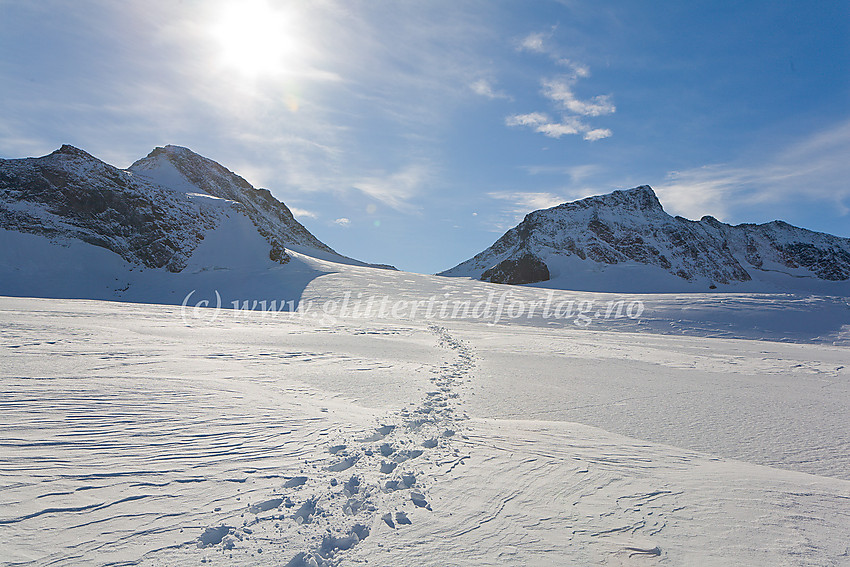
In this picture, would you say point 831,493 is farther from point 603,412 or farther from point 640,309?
point 640,309

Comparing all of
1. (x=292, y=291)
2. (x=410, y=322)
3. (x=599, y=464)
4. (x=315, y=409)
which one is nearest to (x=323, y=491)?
(x=315, y=409)

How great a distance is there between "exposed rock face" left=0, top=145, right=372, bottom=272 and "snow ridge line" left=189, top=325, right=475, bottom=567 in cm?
2940

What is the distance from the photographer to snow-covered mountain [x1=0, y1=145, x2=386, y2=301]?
23.0 m

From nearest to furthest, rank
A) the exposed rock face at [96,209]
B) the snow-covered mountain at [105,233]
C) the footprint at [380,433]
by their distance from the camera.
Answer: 1. the footprint at [380,433]
2. the snow-covered mountain at [105,233]
3. the exposed rock face at [96,209]

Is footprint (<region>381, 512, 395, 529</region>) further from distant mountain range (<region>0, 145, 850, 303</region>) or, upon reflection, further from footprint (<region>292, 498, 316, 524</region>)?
distant mountain range (<region>0, 145, 850, 303</region>)

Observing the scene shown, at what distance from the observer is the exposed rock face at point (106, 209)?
26.3 metres

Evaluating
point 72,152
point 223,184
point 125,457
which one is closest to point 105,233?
point 72,152

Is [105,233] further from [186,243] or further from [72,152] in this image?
[72,152]

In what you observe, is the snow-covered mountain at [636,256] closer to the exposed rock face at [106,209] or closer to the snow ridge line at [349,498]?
the exposed rock face at [106,209]

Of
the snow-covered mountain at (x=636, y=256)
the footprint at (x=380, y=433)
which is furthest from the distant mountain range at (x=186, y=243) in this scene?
the footprint at (x=380, y=433)

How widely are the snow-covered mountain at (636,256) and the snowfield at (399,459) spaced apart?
3882 cm

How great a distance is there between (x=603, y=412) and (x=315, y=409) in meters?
3.93

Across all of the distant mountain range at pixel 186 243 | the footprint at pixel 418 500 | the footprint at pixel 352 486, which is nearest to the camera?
the footprint at pixel 418 500

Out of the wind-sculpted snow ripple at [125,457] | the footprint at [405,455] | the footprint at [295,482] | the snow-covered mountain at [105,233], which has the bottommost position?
the wind-sculpted snow ripple at [125,457]
